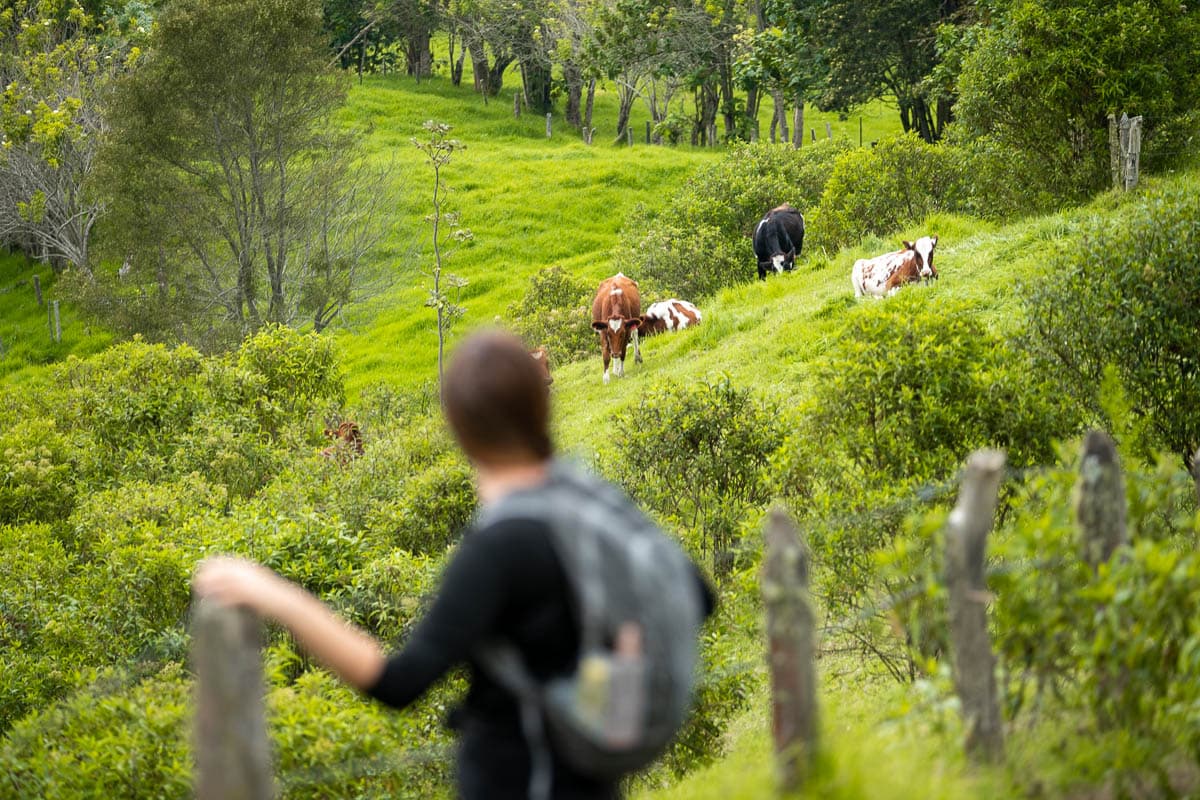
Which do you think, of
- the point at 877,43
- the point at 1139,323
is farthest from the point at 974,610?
the point at 877,43

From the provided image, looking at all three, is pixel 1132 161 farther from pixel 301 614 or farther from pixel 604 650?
pixel 301 614

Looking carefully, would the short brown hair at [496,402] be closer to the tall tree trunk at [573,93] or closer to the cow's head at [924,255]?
the cow's head at [924,255]

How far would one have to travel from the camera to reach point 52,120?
129 ft

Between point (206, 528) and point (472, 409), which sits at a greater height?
point (472, 409)

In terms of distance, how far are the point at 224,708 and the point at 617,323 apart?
60.7 feet

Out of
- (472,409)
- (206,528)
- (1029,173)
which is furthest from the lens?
(1029,173)

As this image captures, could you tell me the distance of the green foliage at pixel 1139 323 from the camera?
9.93 m

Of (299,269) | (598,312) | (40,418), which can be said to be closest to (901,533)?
(598,312)

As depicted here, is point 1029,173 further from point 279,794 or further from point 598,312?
point 279,794

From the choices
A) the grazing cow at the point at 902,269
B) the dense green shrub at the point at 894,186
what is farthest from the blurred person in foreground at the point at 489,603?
the dense green shrub at the point at 894,186

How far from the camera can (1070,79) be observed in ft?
65.2

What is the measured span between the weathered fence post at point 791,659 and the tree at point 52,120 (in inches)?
1632

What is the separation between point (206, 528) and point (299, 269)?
26.3 metres

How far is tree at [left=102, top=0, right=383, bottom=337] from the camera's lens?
108 feet
